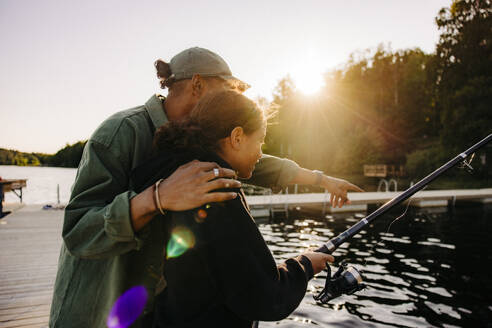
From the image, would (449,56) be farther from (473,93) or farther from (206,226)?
(206,226)

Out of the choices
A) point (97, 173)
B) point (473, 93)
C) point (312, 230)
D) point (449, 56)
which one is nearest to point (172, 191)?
point (97, 173)

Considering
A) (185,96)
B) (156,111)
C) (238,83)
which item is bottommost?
(156,111)

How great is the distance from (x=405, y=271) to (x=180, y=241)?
9.07 m

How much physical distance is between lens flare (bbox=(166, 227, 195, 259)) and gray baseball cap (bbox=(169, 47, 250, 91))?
116 cm

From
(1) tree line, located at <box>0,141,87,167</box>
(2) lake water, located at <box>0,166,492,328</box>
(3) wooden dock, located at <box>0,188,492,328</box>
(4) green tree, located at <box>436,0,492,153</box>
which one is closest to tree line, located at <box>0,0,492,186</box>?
(4) green tree, located at <box>436,0,492,153</box>

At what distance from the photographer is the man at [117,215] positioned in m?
1.47

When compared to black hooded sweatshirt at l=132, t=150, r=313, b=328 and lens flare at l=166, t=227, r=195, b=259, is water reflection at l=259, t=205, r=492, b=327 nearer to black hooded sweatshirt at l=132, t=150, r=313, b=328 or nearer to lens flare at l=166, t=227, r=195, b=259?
black hooded sweatshirt at l=132, t=150, r=313, b=328

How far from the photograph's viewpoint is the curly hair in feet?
5.20

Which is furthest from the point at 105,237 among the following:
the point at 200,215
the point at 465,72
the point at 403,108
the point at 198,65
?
the point at 403,108

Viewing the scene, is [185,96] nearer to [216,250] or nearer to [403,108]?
[216,250]

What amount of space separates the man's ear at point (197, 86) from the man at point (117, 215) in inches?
7.6

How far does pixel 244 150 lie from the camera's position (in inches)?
71.0

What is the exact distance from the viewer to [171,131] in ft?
5.29

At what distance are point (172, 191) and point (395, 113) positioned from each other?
2450 inches
